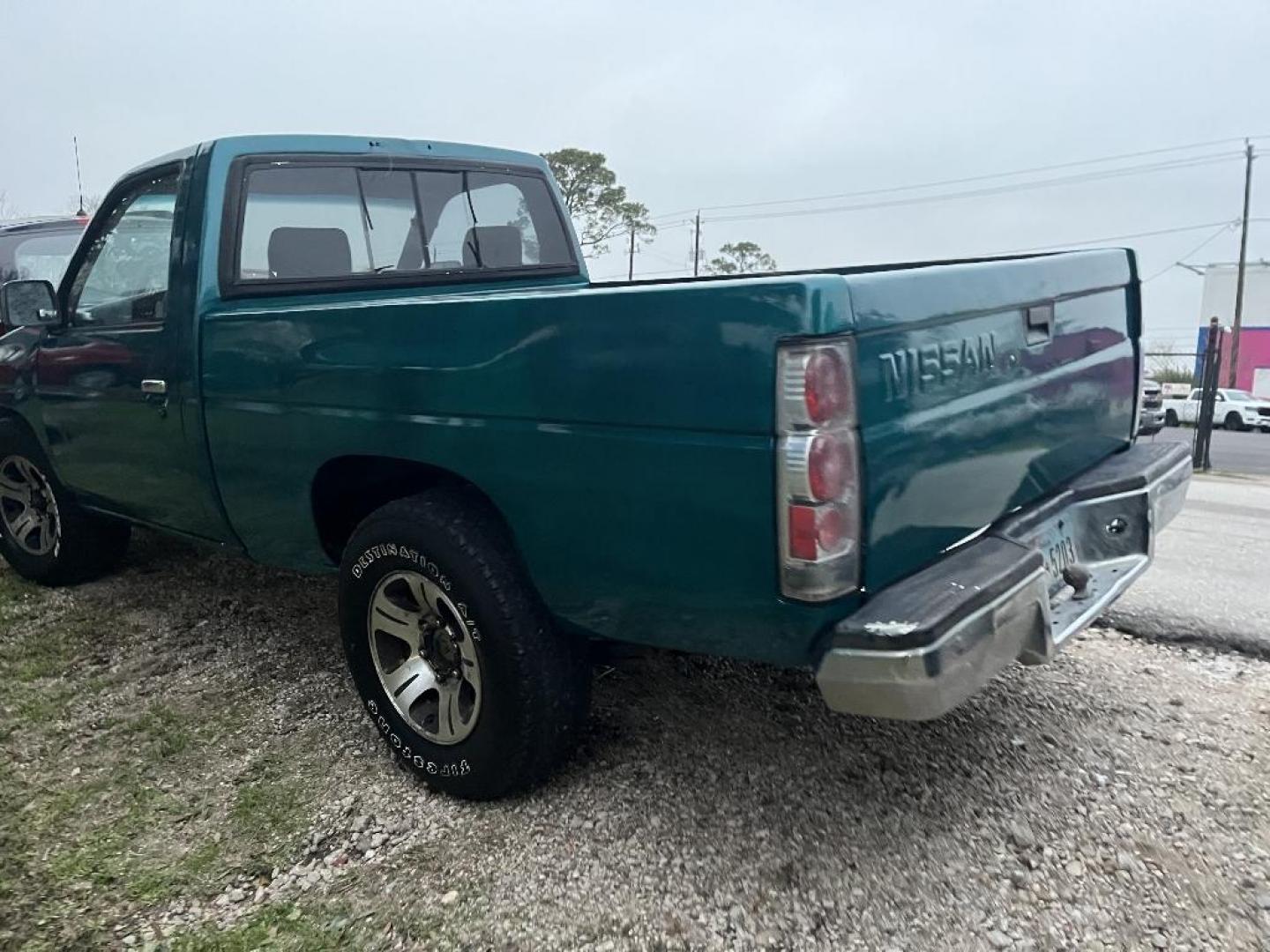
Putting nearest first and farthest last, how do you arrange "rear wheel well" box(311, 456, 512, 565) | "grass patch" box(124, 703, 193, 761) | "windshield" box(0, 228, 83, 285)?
"rear wheel well" box(311, 456, 512, 565), "grass patch" box(124, 703, 193, 761), "windshield" box(0, 228, 83, 285)

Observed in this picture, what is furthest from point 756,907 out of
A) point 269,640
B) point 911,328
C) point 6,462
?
point 6,462

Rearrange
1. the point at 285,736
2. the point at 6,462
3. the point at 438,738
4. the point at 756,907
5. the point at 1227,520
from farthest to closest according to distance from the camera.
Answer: the point at 1227,520
the point at 6,462
the point at 285,736
the point at 438,738
the point at 756,907

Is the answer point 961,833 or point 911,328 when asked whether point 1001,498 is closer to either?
point 911,328

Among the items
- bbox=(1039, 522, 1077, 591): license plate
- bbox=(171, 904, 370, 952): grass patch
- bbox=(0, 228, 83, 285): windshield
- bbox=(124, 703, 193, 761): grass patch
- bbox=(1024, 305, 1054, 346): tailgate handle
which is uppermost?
bbox=(0, 228, 83, 285): windshield

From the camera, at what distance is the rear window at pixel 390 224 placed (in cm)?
356

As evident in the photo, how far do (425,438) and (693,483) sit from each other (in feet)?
2.84

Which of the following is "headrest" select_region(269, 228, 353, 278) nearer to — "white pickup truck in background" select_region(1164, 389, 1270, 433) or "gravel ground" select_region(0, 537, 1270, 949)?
"gravel ground" select_region(0, 537, 1270, 949)

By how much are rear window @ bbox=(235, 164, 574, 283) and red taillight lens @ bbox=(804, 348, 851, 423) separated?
7.42ft

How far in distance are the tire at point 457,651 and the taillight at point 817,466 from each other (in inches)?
31.6

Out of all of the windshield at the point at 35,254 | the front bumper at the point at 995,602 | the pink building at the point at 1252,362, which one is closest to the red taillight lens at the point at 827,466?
the front bumper at the point at 995,602

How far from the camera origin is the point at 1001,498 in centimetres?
258

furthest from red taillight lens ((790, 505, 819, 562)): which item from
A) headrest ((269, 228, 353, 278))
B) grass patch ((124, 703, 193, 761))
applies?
headrest ((269, 228, 353, 278))

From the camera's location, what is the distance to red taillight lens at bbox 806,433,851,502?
6.47 feet

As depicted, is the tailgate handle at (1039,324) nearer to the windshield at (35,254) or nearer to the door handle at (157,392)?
the door handle at (157,392)
